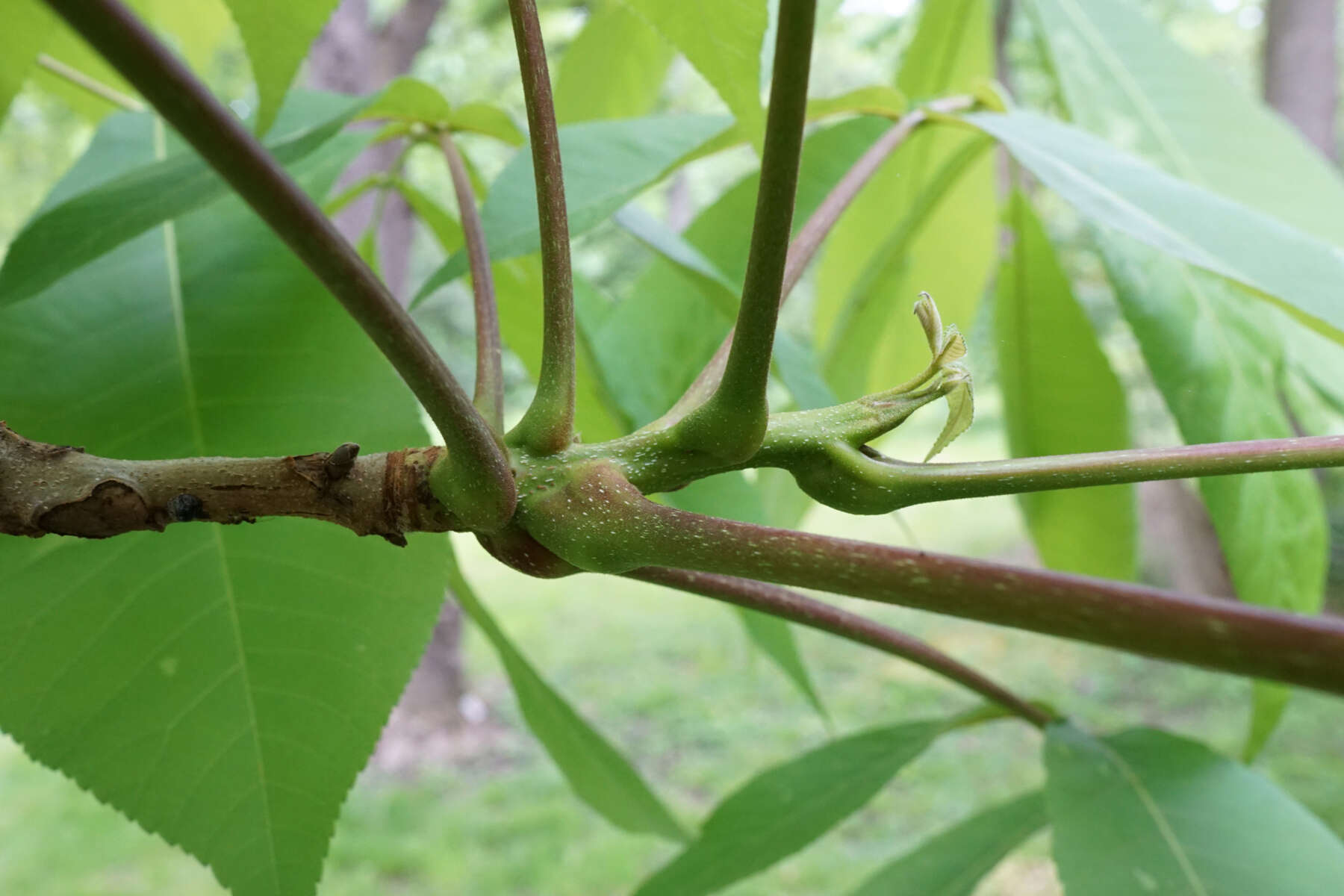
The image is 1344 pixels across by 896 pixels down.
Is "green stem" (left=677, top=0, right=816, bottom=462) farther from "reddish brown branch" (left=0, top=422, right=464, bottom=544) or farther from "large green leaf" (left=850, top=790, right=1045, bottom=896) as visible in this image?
"large green leaf" (left=850, top=790, right=1045, bottom=896)

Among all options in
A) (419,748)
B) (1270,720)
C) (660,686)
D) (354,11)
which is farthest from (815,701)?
(660,686)

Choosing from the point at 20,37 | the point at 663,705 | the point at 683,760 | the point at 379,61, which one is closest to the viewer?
the point at 20,37

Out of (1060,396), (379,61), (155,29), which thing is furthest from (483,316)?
(379,61)

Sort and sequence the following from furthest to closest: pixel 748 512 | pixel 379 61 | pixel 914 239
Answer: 1. pixel 379 61
2. pixel 914 239
3. pixel 748 512

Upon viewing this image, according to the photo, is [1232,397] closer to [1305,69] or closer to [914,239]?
[914,239]

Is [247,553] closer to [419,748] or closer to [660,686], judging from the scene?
[419,748]

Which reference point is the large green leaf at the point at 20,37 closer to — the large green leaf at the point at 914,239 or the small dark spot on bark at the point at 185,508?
the small dark spot on bark at the point at 185,508

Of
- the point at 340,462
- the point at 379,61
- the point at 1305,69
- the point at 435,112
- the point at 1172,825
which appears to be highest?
the point at 379,61

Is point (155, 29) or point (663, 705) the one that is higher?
point (155, 29)
